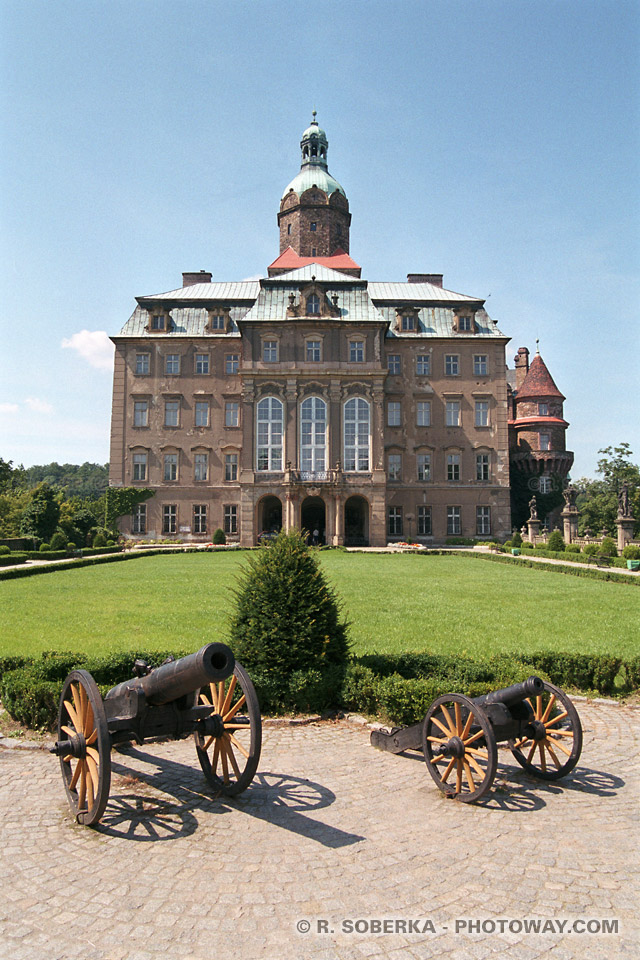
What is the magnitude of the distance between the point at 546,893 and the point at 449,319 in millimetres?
45152

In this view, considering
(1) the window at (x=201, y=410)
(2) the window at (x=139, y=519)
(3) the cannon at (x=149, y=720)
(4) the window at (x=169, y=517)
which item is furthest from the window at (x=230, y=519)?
(3) the cannon at (x=149, y=720)

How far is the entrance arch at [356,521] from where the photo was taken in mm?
42938

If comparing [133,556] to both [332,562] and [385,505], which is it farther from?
[385,505]

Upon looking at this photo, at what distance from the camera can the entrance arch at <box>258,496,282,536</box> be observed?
4438 centimetres

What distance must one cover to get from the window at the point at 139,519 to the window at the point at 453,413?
22.0 meters

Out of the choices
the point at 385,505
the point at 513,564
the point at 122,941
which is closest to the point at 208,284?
the point at 385,505

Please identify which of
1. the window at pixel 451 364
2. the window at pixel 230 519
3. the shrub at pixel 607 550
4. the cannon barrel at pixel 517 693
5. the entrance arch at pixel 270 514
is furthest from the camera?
the window at pixel 451 364

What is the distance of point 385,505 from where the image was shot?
1615 inches

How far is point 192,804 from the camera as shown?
552 cm

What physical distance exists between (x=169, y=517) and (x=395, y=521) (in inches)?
615

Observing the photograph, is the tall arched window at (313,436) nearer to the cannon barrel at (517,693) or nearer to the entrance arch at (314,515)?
the entrance arch at (314,515)

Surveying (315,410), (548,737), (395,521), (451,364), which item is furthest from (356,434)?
(548,737)

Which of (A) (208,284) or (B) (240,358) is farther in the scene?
(A) (208,284)

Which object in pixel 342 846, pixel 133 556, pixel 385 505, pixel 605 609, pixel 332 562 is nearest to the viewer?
pixel 342 846
